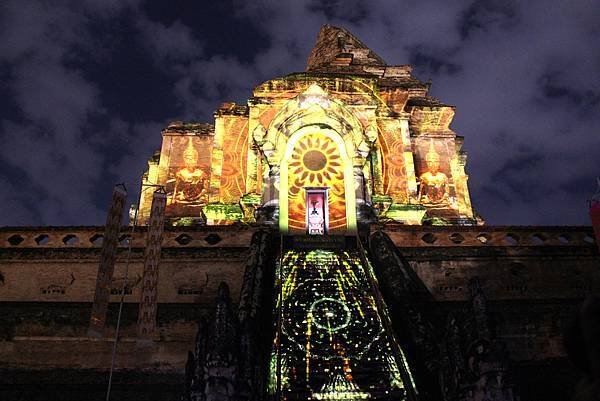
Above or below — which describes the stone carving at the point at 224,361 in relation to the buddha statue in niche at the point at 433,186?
below

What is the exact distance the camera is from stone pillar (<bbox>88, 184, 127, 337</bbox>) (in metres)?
9.08

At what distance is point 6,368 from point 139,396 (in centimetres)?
327

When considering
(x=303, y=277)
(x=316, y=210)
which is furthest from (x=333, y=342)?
(x=316, y=210)

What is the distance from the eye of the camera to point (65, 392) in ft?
29.6

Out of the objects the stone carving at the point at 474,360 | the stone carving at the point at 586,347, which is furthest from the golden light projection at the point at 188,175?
the stone carving at the point at 586,347

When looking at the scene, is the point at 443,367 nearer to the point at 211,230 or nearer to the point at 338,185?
the point at 211,230

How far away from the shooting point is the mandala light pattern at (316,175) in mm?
15969

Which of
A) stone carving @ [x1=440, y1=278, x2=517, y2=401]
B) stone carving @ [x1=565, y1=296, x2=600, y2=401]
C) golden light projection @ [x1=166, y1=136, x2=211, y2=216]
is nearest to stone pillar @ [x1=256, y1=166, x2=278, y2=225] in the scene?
golden light projection @ [x1=166, y1=136, x2=211, y2=216]

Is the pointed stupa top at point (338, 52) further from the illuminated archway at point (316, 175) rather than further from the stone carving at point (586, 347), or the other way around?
the stone carving at point (586, 347)

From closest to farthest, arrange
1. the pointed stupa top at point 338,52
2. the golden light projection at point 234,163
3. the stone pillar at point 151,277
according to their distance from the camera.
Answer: the stone pillar at point 151,277 → the golden light projection at point 234,163 → the pointed stupa top at point 338,52

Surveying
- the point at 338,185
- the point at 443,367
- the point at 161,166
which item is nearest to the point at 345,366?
the point at 443,367

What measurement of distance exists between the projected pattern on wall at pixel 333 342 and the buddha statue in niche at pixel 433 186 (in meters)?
8.22

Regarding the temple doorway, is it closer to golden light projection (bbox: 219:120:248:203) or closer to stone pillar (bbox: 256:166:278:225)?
stone pillar (bbox: 256:166:278:225)

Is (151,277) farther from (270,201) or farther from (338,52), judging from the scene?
(338,52)
